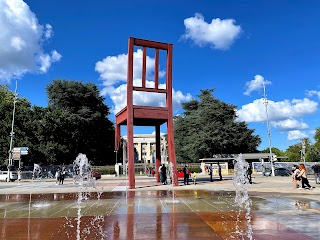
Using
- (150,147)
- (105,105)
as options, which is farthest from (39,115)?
(150,147)

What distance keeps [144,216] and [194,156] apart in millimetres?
48227

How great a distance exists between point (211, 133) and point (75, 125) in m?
24.0

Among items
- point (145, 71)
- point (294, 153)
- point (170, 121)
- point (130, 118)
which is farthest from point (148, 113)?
point (294, 153)

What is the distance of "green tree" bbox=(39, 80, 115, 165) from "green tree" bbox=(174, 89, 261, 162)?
14.5 meters

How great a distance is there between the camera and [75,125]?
5153 cm

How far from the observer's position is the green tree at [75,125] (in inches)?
1891

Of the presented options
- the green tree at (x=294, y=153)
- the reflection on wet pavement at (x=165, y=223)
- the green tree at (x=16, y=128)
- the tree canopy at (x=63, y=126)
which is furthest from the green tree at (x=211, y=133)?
the green tree at (x=294, y=153)

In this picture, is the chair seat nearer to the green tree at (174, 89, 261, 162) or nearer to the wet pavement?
the wet pavement

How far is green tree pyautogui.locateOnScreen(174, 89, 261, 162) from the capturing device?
5466 cm

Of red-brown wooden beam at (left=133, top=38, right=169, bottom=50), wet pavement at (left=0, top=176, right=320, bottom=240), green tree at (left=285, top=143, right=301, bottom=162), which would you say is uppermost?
red-brown wooden beam at (left=133, top=38, right=169, bottom=50)

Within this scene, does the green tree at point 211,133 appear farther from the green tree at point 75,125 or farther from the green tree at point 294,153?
Result: the green tree at point 294,153

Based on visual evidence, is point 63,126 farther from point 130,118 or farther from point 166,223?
point 166,223

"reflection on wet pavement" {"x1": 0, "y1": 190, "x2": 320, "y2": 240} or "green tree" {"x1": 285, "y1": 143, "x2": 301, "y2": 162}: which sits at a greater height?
"green tree" {"x1": 285, "y1": 143, "x2": 301, "y2": 162}

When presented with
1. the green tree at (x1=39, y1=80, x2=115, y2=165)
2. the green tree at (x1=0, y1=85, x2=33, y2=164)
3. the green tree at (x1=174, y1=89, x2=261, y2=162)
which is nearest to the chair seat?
the green tree at (x1=39, y1=80, x2=115, y2=165)
